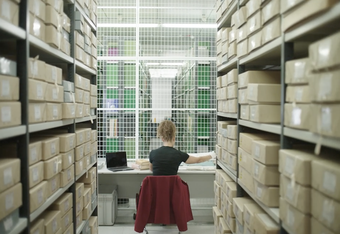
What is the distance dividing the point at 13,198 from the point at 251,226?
1307mm

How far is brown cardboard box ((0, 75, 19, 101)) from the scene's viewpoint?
3.84ft

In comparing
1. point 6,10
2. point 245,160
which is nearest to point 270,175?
point 245,160

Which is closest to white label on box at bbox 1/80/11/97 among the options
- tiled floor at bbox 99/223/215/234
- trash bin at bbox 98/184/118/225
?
trash bin at bbox 98/184/118/225

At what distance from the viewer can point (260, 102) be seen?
160 centimetres

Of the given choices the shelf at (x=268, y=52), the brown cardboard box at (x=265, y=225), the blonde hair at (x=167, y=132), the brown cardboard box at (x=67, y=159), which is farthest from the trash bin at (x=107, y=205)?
the shelf at (x=268, y=52)

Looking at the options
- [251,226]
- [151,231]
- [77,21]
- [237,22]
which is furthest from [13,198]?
[151,231]

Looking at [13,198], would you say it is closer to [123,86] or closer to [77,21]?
[77,21]

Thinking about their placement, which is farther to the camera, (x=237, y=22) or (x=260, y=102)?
(x=237, y=22)

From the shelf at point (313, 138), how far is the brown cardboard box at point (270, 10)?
1.99 feet

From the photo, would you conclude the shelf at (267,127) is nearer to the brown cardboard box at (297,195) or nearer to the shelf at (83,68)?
the brown cardboard box at (297,195)

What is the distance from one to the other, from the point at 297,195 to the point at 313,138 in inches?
10.5

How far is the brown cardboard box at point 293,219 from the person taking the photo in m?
1.12

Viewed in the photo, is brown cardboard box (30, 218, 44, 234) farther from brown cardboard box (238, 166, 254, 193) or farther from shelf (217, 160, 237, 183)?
shelf (217, 160, 237, 183)

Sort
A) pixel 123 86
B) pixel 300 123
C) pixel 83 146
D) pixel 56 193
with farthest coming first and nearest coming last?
1. pixel 123 86
2. pixel 83 146
3. pixel 56 193
4. pixel 300 123
